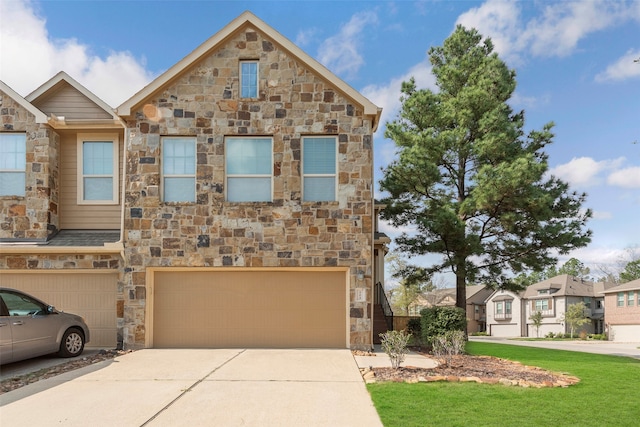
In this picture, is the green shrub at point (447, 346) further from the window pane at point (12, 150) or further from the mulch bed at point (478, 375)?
the window pane at point (12, 150)

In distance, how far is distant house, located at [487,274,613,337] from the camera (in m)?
47.2

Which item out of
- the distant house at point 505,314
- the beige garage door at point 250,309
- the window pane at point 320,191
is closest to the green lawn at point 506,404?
the beige garage door at point 250,309

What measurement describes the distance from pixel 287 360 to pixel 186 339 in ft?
10.8

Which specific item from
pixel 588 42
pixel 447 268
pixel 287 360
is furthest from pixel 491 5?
pixel 287 360

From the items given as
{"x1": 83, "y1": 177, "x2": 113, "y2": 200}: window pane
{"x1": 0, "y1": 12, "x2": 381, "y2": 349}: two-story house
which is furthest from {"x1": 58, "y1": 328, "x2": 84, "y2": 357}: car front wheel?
{"x1": 83, "y1": 177, "x2": 113, "y2": 200}: window pane

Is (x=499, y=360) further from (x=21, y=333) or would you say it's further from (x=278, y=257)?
(x=21, y=333)

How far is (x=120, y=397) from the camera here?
689cm

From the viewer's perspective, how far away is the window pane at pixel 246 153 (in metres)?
12.1

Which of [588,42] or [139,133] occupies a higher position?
[588,42]

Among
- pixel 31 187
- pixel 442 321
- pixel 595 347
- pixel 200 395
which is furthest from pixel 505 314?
pixel 200 395

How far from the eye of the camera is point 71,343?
10.2 meters

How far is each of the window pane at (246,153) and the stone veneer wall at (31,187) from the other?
193 inches

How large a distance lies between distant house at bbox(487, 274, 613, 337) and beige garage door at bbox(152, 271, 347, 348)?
41.7 metres

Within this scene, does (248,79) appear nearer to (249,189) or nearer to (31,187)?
(249,189)
